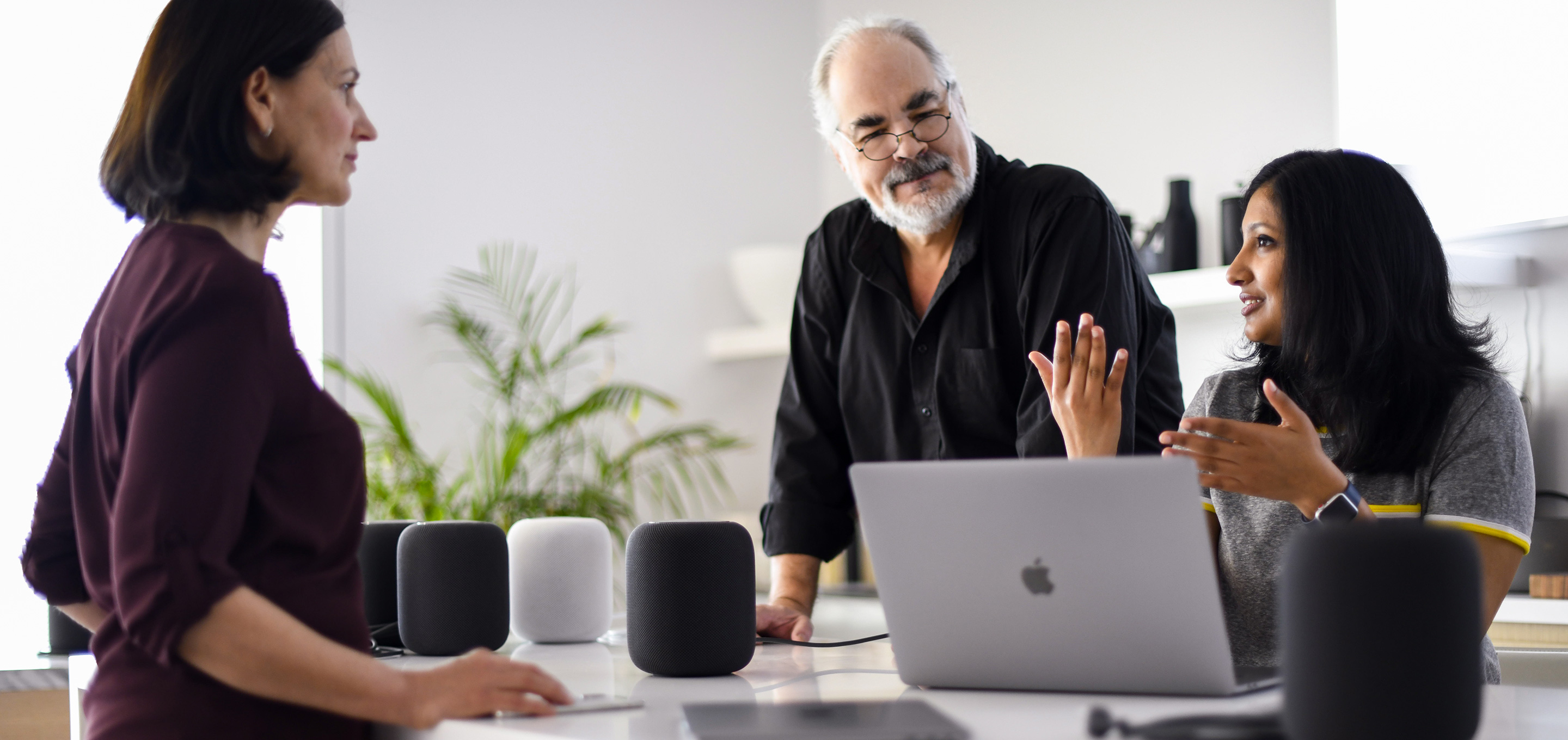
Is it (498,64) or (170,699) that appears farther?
(498,64)

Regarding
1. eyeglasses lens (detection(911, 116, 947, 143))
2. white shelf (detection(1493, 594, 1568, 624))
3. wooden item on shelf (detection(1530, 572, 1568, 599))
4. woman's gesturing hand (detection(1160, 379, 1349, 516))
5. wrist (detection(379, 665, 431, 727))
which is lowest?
white shelf (detection(1493, 594, 1568, 624))

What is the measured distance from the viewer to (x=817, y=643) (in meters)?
1.64

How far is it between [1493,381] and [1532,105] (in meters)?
1.21

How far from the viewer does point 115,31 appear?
141 inches

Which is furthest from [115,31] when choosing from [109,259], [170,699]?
[170,699]

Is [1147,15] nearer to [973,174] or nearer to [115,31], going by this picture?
[973,174]

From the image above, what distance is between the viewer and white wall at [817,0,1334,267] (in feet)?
11.4

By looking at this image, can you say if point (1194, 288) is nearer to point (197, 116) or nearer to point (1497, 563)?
point (1497, 563)

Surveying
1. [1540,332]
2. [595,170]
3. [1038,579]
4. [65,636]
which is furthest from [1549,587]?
[595,170]

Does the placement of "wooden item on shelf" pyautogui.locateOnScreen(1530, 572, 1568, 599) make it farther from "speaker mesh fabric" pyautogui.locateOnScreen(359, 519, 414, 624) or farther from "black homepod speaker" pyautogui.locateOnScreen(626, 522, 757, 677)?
"speaker mesh fabric" pyautogui.locateOnScreen(359, 519, 414, 624)

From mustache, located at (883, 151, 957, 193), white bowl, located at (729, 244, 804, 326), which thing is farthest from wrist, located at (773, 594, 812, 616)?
white bowl, located at (729, 244, 804, 326)

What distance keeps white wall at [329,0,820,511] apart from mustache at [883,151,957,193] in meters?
2.35

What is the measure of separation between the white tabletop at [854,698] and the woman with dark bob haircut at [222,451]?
5 centimetres

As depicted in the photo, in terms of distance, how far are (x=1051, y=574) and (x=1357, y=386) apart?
31.8 inches
